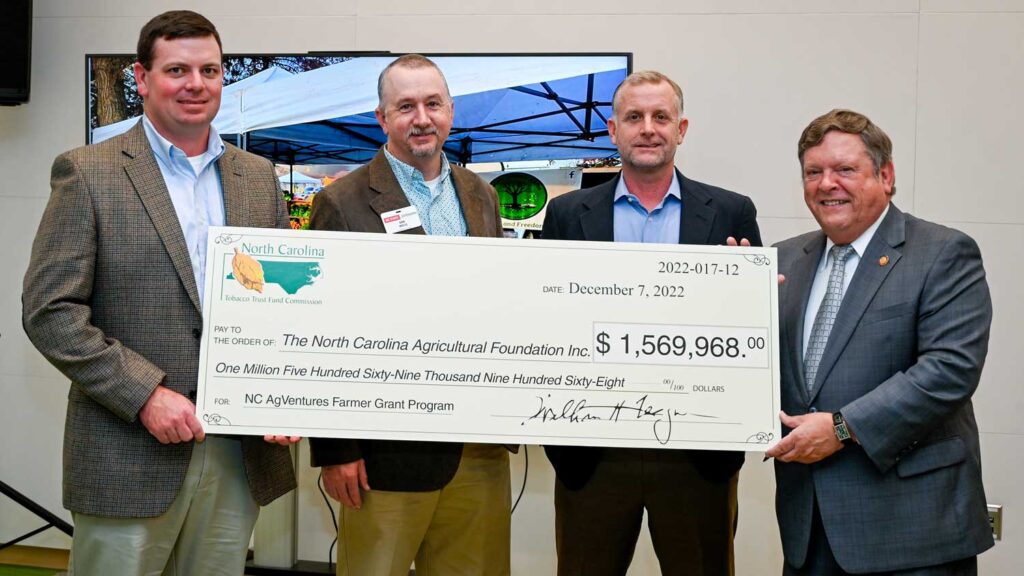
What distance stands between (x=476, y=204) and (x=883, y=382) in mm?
1206

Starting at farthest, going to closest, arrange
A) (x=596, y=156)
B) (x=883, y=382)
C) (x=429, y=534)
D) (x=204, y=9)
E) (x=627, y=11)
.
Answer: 1. (x=204, y=9)
2. (x=627, y=11)
3. (x=596, y=156)
4. (x=429, y=534)
5. (x=883, y=382)

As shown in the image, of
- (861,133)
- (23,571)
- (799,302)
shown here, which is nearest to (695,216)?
(799,302)

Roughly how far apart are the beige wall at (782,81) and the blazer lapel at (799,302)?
1536mm

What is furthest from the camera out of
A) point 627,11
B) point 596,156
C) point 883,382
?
point 627,11

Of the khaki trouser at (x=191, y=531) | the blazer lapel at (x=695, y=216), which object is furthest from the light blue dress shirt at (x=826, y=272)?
the khaki trouser at (x=191, y=531)

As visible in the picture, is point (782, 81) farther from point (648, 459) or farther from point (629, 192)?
point (648, 459)

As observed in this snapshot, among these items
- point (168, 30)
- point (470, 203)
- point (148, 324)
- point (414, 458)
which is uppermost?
point (168, 30)

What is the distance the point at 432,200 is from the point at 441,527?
955 millimetres

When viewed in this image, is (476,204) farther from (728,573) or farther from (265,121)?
(265,121)

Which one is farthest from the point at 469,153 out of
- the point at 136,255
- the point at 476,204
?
the point at 136,255

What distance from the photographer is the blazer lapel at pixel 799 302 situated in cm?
208

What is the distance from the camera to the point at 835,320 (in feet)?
6.66

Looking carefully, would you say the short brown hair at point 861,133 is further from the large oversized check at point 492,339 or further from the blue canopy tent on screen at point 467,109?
the blue canopy tent on screen at point 467,109

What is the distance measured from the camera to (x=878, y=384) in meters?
2.00
